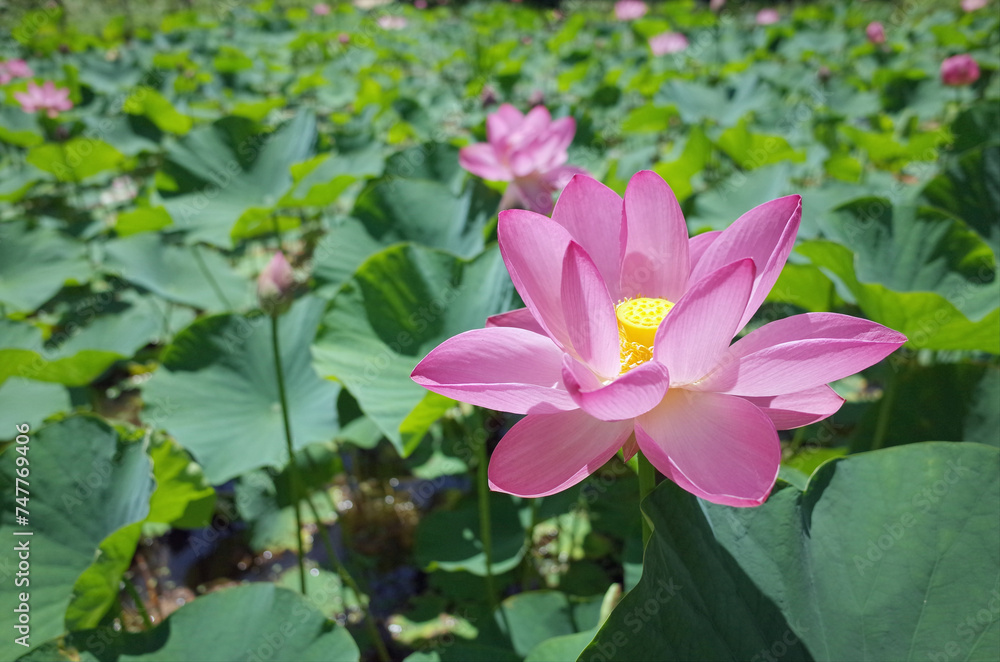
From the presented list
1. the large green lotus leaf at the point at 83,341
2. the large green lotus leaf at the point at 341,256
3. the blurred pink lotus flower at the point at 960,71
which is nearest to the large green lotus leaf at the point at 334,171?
the large green lotus leaf at the point at 341,256

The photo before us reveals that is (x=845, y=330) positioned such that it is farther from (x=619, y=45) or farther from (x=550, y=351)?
(x=619, y=45)

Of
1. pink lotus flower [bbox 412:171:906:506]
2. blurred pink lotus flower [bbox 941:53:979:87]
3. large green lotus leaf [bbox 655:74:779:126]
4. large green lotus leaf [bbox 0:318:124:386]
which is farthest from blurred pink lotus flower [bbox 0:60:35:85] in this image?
blurred pink lotus flower [bbox 941:53:979:87]

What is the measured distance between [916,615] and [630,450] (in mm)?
324

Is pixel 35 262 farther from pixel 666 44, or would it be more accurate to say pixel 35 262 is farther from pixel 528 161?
pixel 666 44

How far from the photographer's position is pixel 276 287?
99cm

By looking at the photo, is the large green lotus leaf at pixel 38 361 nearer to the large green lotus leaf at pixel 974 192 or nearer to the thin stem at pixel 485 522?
the thin stem at pixel 485 522

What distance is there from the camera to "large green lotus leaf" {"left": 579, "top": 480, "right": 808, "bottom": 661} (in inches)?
21.5

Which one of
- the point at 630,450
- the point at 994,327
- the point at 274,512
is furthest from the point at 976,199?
the point at 274,512

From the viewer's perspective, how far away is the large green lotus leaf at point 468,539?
1.30m

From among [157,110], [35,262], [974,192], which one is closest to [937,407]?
[974,192]

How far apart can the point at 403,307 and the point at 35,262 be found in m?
1.46

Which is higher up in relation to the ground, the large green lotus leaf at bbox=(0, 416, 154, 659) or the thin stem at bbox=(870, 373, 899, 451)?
the thin stem at bbox=(870, 373, 899, 451)

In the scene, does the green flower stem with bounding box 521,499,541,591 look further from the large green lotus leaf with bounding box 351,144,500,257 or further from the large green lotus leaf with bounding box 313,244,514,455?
the large green lotus leaf with bounding box 351,144,500,257

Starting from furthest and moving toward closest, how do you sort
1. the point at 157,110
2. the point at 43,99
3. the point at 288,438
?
the point at 43,99, the point at 157,110, the point at 288,438
